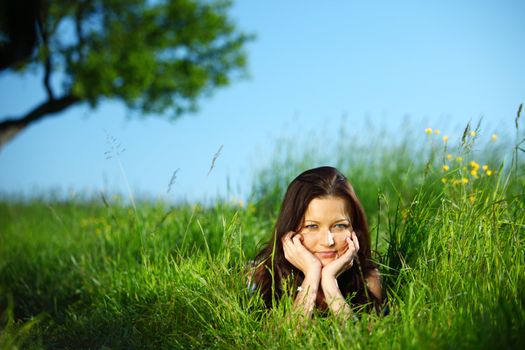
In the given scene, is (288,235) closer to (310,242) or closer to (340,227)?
(310,242)

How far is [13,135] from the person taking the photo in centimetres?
1764

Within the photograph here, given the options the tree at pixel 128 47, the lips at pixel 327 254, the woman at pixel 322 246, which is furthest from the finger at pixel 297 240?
the tree at pixel 128 47

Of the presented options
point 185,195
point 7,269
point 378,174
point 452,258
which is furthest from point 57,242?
point 452,258

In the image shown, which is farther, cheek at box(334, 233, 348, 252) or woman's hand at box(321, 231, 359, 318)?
cheek at box(334, 233, 348, 252)

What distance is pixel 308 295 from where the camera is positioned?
3.08m

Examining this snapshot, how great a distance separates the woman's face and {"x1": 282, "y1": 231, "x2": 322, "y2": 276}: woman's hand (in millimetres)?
57

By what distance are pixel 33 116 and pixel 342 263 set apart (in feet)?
53.0

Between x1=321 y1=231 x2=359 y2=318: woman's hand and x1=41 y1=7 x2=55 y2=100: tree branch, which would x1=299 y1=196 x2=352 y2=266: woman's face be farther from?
x1=41 y1=7 x2=55 y2=100: tree branch

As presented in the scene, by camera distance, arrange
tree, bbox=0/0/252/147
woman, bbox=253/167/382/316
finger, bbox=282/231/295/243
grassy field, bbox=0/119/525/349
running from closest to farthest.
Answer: grassy field, bbox=0/119/525/349, woman, bbox=253/167/382/316, finger, bbox=282/231/295/243, tree, bbox=0/0/252/147

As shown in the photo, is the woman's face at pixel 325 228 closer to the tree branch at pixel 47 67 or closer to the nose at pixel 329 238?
the nose at pixel 329 238

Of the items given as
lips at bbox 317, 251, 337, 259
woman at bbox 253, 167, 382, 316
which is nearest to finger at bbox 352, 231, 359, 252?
woman at bbox 253, 167, 382, 316

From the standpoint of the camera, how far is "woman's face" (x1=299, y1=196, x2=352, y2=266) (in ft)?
10.4

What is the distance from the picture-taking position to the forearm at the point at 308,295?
9.96 feet

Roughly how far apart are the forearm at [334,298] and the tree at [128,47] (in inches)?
530
